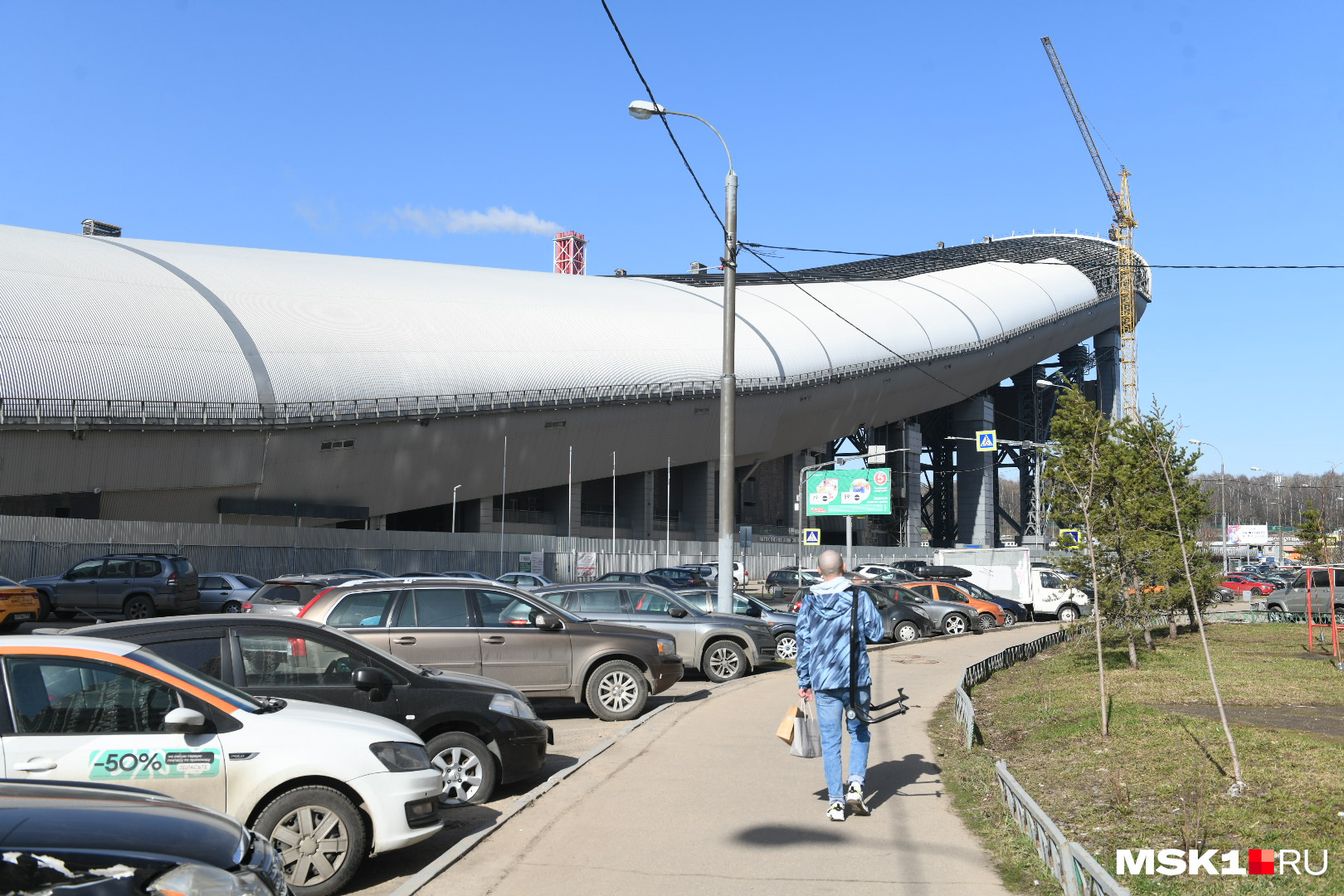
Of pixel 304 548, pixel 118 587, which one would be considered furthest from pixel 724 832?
pixel 304 548

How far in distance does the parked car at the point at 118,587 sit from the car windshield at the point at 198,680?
2203 cm

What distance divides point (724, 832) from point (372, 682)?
9.22 feet

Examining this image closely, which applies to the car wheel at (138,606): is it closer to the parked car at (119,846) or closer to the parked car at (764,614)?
the parked car at (764,614)

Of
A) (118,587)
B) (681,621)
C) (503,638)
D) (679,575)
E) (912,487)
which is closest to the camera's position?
(503,638)

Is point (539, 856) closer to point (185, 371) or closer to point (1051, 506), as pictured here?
point (1051, 506)

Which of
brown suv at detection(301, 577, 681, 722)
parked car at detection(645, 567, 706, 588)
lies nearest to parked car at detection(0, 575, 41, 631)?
brown suv at detection(301, 577, 681, 722)

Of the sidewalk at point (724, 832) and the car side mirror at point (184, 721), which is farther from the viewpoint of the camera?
the sidewalk at point (724, 832)

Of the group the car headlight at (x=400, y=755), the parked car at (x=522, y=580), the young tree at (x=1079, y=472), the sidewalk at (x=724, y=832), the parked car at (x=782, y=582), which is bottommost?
the parked car at (x=782, y=582)

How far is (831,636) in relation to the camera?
27.5ft

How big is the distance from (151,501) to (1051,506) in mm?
34143

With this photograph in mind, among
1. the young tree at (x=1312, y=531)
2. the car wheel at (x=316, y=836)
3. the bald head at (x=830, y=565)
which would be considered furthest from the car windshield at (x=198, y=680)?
the young tree at (x=1312, y=531)

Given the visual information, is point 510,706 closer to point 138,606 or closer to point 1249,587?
point 138,606

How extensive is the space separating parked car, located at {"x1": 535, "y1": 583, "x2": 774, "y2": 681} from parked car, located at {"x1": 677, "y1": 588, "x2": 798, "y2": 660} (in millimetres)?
3004

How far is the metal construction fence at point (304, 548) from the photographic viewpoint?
34.8 meters
